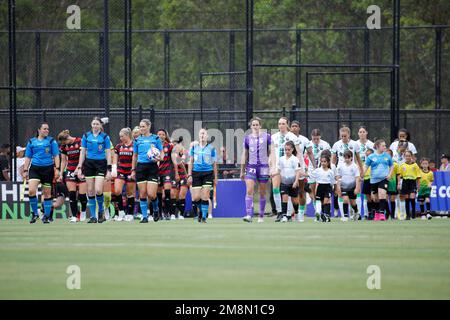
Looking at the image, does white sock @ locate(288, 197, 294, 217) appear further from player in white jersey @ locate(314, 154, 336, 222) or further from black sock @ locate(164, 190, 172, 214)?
black sock @ locate(164, 190, 172, 214)

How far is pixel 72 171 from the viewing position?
24297 mm

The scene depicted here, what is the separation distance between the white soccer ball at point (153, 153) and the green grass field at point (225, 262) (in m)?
2.41

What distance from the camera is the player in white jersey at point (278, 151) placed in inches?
944

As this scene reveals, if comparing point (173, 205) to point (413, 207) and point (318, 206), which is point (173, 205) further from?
point (413, 207)

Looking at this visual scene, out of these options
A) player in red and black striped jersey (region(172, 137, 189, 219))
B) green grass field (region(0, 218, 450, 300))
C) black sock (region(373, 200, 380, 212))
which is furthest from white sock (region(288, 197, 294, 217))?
green grass field (region(0, 218, 450, 300))

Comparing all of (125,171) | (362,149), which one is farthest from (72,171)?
(362,149)

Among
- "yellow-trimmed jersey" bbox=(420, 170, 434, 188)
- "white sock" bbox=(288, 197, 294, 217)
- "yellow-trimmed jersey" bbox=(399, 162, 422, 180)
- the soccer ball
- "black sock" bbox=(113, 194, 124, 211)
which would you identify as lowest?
"white sock" bbox=(288, 197, 294, 217)

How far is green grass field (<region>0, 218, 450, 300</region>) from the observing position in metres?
11.9

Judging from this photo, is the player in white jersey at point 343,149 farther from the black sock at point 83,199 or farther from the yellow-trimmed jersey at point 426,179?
the black sock at point 83,199

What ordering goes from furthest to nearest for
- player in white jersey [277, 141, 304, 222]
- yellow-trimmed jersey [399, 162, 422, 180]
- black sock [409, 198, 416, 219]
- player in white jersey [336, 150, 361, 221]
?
1. yellow-trimmed jersey [399, 162, 422, 180]
2. black sock [409, 198, 416, 219]
3. player in white jersey [336, 150, 361, 221]
4. player in white jersey [277, 141, 304, 222]

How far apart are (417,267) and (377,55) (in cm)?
3774

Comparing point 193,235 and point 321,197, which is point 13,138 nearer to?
point 321,197

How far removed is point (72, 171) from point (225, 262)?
10.4 metres

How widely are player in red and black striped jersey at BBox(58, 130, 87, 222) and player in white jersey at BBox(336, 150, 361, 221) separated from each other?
5.65 m
